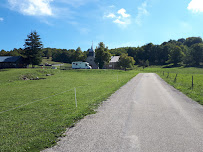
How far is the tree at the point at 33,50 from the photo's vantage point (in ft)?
199

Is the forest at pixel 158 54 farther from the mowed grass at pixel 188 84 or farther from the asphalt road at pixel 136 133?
the asphalt road at pixel 136 133

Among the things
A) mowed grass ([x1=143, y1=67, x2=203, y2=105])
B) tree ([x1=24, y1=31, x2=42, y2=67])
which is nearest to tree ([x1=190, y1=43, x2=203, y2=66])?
mowed grass ([x1=143, y1=67, x2=203, y2=105])

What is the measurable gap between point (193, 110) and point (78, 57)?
9254 centimetres

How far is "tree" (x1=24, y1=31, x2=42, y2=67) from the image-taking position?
6078 centimetres

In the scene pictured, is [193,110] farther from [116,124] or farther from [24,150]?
[24,150]

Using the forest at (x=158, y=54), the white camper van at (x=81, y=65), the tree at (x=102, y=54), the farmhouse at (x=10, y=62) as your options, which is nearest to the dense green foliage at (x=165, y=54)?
the forest at (x=158, y=54)

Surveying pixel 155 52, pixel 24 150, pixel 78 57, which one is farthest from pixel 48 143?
pixel 155 52

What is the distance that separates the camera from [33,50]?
200 feet

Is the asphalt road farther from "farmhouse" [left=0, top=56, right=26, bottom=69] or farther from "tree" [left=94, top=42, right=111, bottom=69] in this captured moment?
"farmhouse" [left=0, top=56, right=26, bottom=69]

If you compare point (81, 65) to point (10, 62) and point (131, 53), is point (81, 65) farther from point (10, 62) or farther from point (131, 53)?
point (131, 53)

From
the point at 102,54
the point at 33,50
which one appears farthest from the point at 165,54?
the point at 33,50

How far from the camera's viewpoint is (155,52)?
126 metres

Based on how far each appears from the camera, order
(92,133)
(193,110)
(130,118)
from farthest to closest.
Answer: (193,110), (130,118), (92,133)

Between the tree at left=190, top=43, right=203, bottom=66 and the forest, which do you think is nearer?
the tree at left=190, top=43, right=203, bottom=66
